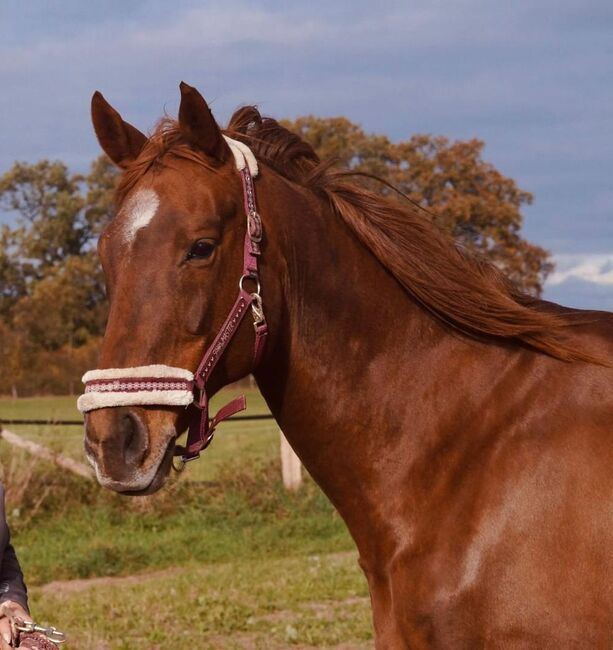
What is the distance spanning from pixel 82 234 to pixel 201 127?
40658mm

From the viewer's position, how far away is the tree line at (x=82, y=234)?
26.8m

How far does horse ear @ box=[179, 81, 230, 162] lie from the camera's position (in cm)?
284

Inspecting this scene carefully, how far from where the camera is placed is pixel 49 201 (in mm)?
42969

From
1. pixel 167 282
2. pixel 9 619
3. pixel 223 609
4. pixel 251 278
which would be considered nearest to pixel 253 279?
pixel 251 278

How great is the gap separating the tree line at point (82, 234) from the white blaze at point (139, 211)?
1767 cm

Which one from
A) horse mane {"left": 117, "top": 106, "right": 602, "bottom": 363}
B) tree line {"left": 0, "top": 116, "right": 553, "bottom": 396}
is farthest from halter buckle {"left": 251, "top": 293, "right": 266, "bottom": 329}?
tree line {"left": 0, "top": 116, "right": 553, "bottom": 396}

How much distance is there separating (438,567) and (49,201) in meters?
42.4

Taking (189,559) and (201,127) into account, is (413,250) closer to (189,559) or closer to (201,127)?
(201,127)

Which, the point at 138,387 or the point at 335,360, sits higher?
the point at 335,360

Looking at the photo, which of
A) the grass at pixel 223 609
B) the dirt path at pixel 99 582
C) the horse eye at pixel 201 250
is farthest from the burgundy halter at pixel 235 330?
the dirt path at pixel 99 582

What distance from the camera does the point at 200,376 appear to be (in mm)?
2725

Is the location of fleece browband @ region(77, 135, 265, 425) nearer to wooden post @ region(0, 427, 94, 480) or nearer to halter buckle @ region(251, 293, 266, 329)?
halter buckle @ region(251, 293, 266, 329)

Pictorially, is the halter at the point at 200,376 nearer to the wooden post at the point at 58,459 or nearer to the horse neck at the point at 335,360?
the horse neck at the point at 335,360

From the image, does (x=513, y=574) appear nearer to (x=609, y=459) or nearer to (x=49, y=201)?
(x=609, y=459)
